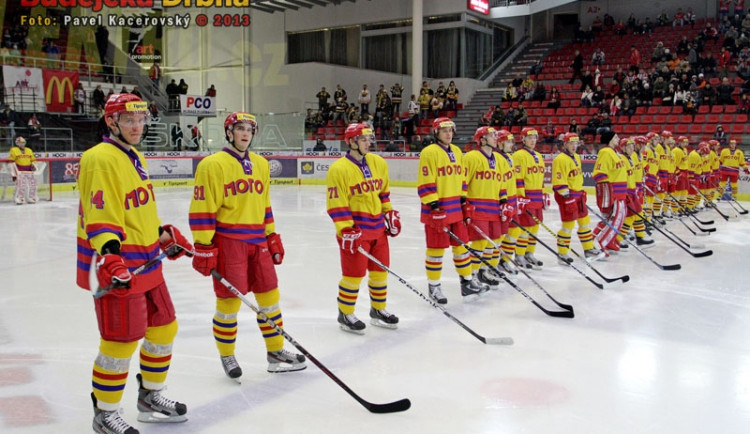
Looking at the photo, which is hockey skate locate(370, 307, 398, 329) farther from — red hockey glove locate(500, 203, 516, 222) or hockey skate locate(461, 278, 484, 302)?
red hockey glove locate(500, 203, 516, 222)

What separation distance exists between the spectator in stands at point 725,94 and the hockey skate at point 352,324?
15969 millimetres

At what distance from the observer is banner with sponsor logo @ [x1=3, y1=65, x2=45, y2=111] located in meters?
17.7

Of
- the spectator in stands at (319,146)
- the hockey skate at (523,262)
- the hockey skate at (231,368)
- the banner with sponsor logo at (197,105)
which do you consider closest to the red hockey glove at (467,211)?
the hockey skate at (523,262)

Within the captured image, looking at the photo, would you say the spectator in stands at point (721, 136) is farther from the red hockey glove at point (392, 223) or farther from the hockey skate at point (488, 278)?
the red hockey glove at point (392, 223)

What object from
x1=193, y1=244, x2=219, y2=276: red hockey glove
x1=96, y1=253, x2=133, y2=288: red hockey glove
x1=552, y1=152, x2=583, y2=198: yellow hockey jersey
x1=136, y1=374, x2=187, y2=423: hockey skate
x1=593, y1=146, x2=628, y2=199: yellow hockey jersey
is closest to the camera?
x1=96, y1=253, x2=133, y2=288: red hockey glove

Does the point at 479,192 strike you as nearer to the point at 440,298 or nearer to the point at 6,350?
the point at 440,298

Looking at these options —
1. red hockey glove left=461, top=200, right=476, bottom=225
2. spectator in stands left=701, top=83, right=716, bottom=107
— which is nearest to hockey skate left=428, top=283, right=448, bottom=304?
red hockey glove left=461, top=200, right=476, bottom=225

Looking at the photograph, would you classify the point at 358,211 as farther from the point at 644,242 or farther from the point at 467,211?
the point at 644,242

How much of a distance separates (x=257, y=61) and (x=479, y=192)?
21198 millimetres

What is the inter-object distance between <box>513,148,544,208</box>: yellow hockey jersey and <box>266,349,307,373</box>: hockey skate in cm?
392

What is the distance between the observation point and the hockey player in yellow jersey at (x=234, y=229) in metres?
3.58

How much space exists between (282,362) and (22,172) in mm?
11387

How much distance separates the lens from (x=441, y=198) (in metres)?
5.57

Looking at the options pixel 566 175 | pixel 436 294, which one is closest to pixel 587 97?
pixel 566 175
